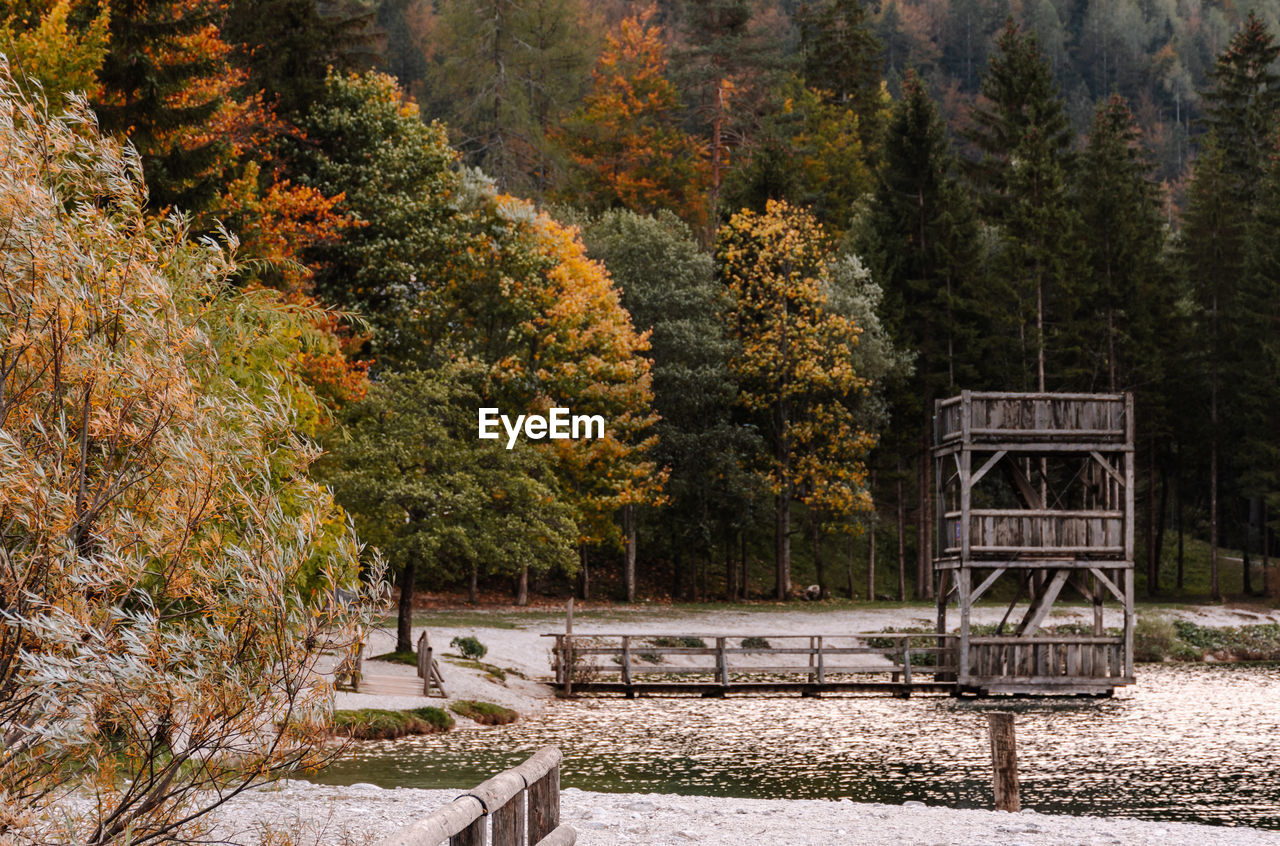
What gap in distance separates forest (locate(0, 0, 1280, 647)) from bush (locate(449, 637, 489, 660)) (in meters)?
2.31

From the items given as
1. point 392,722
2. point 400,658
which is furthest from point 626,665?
point 392,722

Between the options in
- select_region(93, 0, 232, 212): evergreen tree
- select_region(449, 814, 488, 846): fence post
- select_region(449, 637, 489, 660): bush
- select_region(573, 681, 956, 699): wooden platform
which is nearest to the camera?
select_region(449, 814, 488, 846): fence post

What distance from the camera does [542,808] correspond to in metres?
8.94

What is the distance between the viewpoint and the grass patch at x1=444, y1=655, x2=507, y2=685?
29.5 meters

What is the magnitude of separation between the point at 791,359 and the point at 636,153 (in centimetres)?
1778

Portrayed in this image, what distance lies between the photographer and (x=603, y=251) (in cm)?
4941

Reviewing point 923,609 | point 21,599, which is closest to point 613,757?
point 21,599

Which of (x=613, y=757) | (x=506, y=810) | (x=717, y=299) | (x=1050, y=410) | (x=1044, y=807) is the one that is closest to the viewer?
(x=506, y=810)

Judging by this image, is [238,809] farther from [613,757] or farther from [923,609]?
[923,609]

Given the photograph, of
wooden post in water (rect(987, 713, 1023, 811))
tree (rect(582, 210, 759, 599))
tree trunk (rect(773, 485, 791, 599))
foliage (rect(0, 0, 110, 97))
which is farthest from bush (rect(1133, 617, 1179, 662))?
foliage (rect(0, 0, 110, 97))

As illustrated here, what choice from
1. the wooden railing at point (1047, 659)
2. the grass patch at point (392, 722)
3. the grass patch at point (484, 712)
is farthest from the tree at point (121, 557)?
the wooden railing at point (1047, 659)

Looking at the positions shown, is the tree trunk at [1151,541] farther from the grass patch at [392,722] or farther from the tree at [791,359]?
the grass patch at [392,722]

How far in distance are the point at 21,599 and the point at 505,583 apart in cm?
A: 4485

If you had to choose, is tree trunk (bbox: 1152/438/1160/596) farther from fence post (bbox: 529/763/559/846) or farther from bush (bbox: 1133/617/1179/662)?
fence post (bbox: 529/763/559/846)
